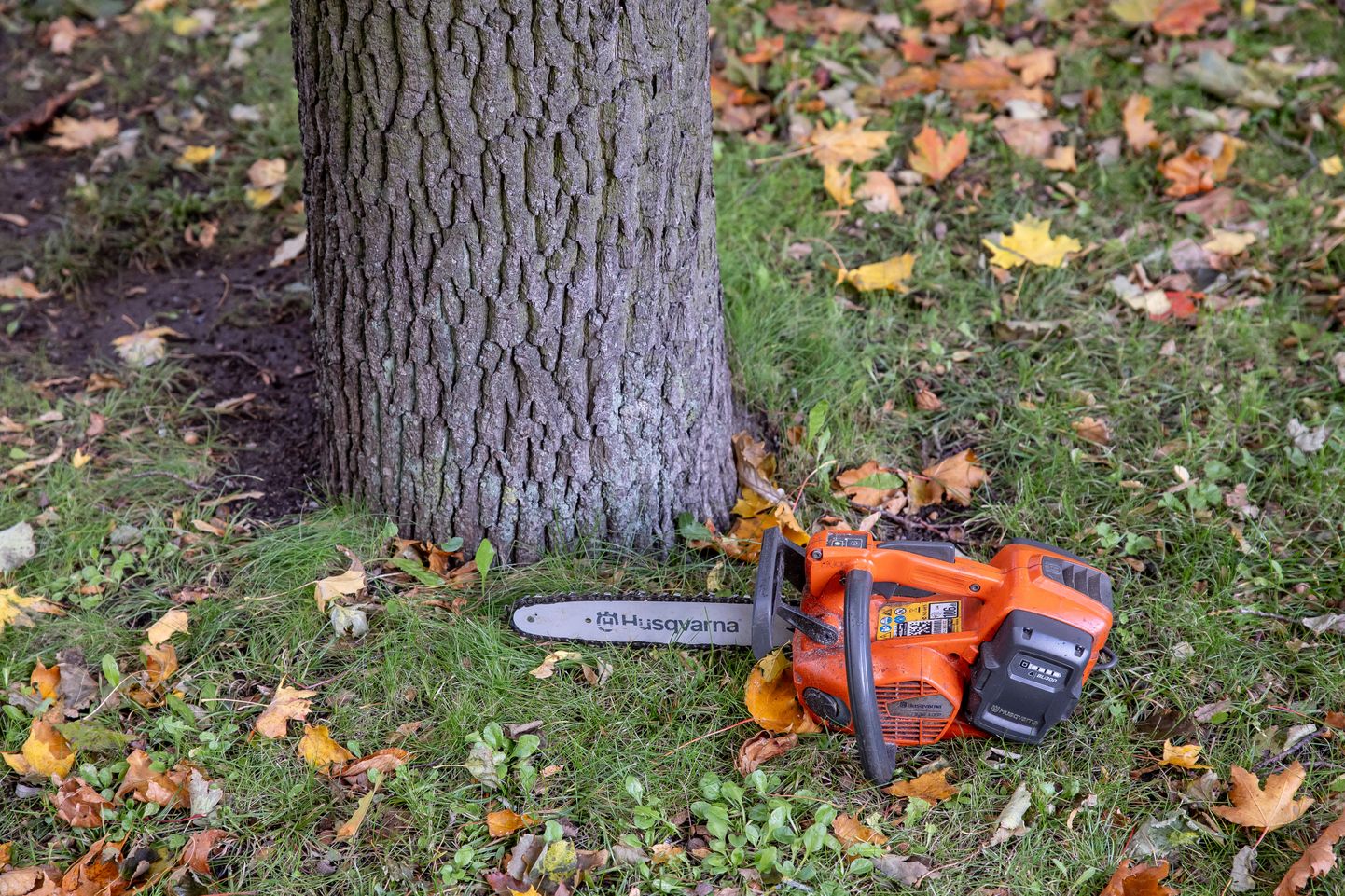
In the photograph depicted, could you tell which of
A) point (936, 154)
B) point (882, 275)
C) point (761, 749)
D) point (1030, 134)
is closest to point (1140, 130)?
point (1030, 134)

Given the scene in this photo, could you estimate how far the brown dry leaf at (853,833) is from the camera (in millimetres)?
2297

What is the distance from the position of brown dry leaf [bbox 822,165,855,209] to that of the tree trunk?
113cm

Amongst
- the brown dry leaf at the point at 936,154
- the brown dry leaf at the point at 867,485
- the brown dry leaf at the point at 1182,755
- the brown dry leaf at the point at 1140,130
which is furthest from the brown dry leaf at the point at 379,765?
the brown dry leaf at the point at 1140,130

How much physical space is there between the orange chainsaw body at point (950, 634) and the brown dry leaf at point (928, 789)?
0.29ft

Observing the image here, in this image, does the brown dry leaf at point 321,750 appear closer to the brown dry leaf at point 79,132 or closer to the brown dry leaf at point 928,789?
the brown dry leaf at point 928,789

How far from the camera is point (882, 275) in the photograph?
3.51 m

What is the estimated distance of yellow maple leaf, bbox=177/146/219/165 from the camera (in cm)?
425

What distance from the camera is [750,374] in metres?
3.25

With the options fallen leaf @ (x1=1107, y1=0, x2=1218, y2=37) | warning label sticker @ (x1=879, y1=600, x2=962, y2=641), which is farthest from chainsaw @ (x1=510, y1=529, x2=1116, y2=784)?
fallen leaf @ (x1=1107, y1=0, x2=1218, y2=37)

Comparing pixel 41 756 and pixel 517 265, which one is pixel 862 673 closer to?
pixel 517 265

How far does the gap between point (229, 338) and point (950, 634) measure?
2.50 meters

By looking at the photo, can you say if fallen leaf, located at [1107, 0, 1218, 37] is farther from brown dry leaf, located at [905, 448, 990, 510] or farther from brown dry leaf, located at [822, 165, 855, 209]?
brown dry leaf, located at [905, 448, 990, 510]

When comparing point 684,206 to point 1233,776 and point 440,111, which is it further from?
point 1233,776

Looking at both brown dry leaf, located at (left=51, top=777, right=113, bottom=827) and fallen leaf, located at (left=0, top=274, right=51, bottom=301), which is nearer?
brown dry leaf, located at (left=51, top=777, right=113, bottom=827)
